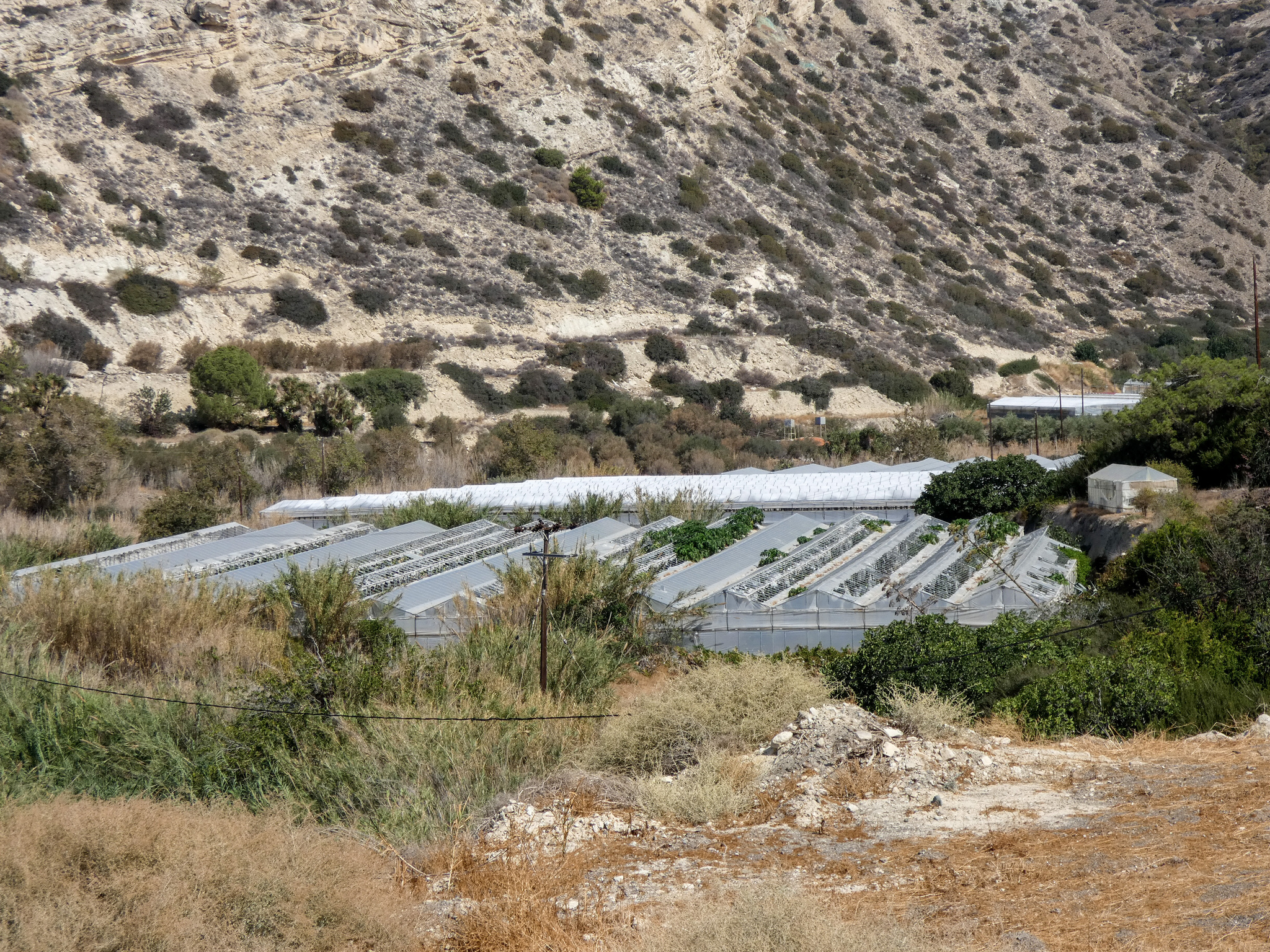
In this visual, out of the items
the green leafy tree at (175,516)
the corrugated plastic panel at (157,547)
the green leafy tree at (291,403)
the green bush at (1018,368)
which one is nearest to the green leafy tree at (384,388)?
the green leafy tree at (291,403)

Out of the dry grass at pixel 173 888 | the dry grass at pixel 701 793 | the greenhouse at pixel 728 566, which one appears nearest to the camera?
the dry grass at pixel 173 888

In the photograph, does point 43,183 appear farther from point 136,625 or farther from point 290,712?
point 290,712

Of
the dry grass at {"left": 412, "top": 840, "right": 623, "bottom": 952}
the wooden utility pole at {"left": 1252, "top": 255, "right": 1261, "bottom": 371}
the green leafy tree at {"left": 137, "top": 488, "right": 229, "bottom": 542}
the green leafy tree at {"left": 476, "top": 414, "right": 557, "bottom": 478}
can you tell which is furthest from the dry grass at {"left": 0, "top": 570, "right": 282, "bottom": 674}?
the green leafy tree at {"left": 476, "top": 414, "right": 557, "bottom": 478}

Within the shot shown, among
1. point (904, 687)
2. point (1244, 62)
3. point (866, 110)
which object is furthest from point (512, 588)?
Answer: point (1244, 62)

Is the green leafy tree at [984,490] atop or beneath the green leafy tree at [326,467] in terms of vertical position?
beneath

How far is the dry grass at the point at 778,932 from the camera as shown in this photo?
16.3 feet

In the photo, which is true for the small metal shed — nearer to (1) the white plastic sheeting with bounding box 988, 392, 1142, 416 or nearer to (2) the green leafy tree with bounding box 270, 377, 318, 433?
(1) the white plastic sheeting with bounding box 988, 392, 1142, 416

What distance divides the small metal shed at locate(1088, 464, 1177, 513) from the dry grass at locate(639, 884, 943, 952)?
13.7 metres

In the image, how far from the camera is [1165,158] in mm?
68500

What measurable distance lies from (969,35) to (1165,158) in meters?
16.1

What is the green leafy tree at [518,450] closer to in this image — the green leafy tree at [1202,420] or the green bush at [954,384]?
the green leafy tree at [1202,420]

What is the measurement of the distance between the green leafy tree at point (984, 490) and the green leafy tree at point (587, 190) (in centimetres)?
3446

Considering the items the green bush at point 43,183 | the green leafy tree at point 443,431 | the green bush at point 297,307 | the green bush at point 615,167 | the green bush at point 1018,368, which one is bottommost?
the green leafy tree at point 443,431

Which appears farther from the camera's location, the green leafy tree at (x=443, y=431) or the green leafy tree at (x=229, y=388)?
the green leafy tree at (x=443, y=431)
